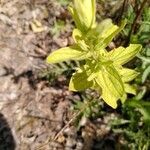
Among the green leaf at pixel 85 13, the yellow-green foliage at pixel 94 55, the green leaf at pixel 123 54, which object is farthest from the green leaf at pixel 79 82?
the green leaf at pixel 85 13

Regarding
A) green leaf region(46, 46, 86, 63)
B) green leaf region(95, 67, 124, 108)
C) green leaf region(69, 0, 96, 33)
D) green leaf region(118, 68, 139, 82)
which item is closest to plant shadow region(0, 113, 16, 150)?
green leaf region(118, 68, 139, 82)

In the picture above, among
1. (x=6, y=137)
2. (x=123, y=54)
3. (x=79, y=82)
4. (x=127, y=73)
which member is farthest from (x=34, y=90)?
(x=123, y=54)

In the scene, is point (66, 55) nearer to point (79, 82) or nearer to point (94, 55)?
point (94, 55)

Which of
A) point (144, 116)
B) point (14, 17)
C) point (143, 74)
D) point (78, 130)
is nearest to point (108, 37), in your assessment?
point (143, 74)

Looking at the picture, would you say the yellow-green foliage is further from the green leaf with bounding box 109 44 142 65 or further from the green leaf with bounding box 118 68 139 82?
the green leaf with bounding box 118 68 139 82

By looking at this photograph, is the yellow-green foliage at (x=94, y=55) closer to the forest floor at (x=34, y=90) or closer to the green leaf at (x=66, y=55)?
the green leaf at (x=66, y=55)

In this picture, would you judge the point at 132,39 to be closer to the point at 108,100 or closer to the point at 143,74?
the point at 143,74
